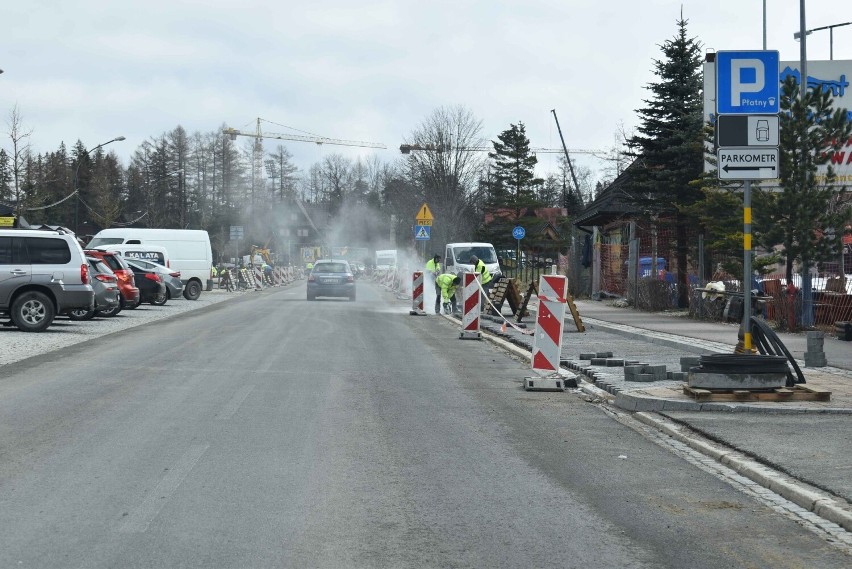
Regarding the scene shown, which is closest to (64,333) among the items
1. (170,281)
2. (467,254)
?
(170,281)

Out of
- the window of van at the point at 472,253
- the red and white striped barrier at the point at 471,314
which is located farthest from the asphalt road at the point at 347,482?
the window of van at the point at 472,253

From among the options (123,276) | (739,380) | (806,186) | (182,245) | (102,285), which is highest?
(806,186)

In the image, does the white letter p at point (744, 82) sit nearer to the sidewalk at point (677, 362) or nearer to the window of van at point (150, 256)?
the sidewalk at point (677, 362)

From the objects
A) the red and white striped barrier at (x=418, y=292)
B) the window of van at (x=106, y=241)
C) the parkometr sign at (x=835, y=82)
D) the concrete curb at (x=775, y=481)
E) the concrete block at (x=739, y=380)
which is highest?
the parkometr sign at (x=835, y=82)

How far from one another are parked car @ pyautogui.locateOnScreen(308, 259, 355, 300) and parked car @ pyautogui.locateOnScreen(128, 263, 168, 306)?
7516 mm

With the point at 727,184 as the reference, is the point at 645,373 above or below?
below

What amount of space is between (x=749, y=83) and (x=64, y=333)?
1515 centimetres

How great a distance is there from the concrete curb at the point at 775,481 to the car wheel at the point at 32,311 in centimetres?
1526

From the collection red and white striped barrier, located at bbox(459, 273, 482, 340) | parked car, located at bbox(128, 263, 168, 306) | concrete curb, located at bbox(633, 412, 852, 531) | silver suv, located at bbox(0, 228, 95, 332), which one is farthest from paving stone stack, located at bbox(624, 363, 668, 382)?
parked car, located at bbox(128, 263, 168, 306)

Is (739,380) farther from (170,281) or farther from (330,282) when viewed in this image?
(330,282)

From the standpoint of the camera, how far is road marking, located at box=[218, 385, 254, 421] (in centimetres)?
1023

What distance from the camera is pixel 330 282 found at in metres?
40.4

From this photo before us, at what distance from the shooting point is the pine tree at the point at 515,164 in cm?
8606

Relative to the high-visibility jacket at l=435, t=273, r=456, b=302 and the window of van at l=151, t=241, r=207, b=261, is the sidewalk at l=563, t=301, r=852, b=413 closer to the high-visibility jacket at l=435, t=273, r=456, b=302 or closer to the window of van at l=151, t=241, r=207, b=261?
the high-visibility jacket at l=435, t=273, r=456, b=302
